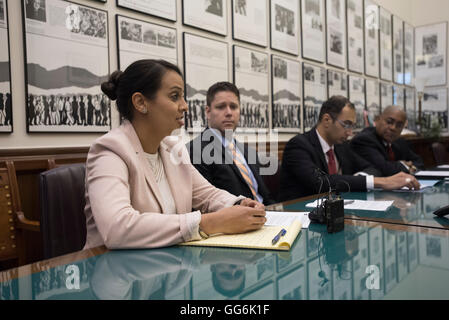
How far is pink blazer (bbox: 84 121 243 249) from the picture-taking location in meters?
1.17

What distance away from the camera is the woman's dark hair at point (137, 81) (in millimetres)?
1557

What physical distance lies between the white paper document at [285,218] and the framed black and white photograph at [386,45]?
568 cm

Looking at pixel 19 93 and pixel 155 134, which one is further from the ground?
pixel 19 93

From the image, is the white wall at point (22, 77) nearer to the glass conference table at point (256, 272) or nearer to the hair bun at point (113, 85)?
the hair bun at point (113, 85)

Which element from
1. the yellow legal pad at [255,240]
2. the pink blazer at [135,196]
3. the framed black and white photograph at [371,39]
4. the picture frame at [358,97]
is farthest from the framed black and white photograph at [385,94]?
the yellow legal pad at [255,240]

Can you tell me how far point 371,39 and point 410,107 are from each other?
1996 mm

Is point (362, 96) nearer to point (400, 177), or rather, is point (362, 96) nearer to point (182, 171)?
point (400, 177)

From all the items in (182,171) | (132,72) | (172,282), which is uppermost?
(132,72)

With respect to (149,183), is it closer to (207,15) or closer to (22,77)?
(22,77)

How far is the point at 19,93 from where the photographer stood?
223 cm

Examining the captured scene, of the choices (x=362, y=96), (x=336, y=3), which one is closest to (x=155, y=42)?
(x=336, y=3)

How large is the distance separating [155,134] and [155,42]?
63.5 inches

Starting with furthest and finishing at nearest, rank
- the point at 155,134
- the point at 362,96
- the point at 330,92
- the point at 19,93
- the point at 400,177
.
Answer: the point at 362,96 < the point at 330,92 < the point at 400,177 < the point at 19,93 < the point at 155,134

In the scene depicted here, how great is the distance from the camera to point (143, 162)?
57.7 inches
